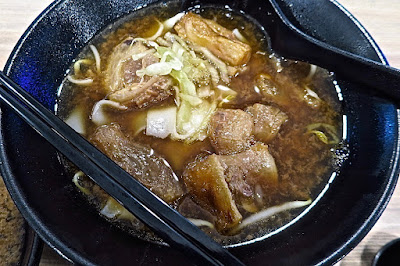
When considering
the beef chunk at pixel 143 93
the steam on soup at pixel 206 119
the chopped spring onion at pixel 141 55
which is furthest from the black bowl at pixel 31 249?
the chopped spring onion at pixel 141 55

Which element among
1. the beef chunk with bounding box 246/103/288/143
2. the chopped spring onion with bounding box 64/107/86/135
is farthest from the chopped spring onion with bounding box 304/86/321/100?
the chopped spring onion with bounding box 64/107/86/135

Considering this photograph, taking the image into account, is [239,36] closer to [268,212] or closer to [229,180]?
[229,180]

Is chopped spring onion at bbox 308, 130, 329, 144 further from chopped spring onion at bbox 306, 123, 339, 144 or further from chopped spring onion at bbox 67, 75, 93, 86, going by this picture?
chopped spring onion at bbox 67, 75, 93, 86

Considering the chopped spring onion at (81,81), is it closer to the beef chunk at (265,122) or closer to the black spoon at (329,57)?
the beef chunk at (265,122)

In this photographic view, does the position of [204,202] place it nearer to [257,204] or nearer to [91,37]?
[257,204]

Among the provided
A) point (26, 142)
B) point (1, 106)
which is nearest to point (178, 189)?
point (26, 142)

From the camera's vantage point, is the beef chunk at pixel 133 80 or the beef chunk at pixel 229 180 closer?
the beef chunk at pixel 229 180
